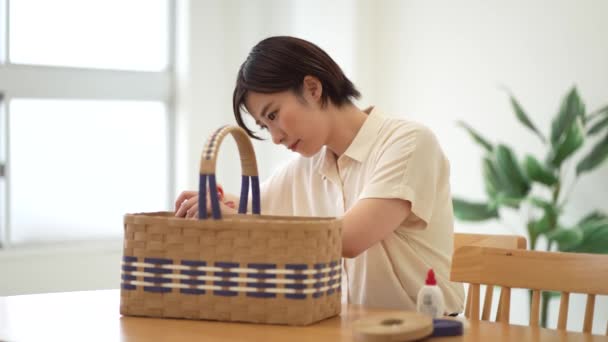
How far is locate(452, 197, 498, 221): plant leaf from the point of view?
3.71 meters

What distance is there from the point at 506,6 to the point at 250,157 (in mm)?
2491

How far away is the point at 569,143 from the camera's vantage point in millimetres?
3412

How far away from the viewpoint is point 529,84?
3.95 m

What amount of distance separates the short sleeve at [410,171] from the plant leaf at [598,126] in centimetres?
171

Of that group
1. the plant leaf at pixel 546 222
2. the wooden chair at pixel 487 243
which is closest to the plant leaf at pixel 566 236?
the plant leaf at pixel 546 222

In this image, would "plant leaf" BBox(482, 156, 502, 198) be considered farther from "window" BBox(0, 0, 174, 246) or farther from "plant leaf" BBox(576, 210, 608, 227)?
"window" BBox(0, 0, 174, 246)

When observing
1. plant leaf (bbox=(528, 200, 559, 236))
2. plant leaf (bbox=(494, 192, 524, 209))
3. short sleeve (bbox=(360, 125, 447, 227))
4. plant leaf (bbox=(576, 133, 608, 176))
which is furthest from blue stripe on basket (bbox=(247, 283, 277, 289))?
plant leaf (bbox=(576, 133, 608, 176))

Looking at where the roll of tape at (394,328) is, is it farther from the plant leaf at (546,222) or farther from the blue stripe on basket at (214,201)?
the plant leaf at (546,222)

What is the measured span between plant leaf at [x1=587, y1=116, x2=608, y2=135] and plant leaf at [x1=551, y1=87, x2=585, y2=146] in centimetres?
8

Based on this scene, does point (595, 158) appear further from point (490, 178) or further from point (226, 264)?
point (226, 264)

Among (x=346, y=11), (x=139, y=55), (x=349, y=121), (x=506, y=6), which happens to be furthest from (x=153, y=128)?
(x=349, y=121)

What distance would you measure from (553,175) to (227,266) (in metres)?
2.17

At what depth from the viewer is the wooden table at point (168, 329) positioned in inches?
58.6

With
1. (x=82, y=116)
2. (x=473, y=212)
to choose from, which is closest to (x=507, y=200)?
(x=473, y=212)
